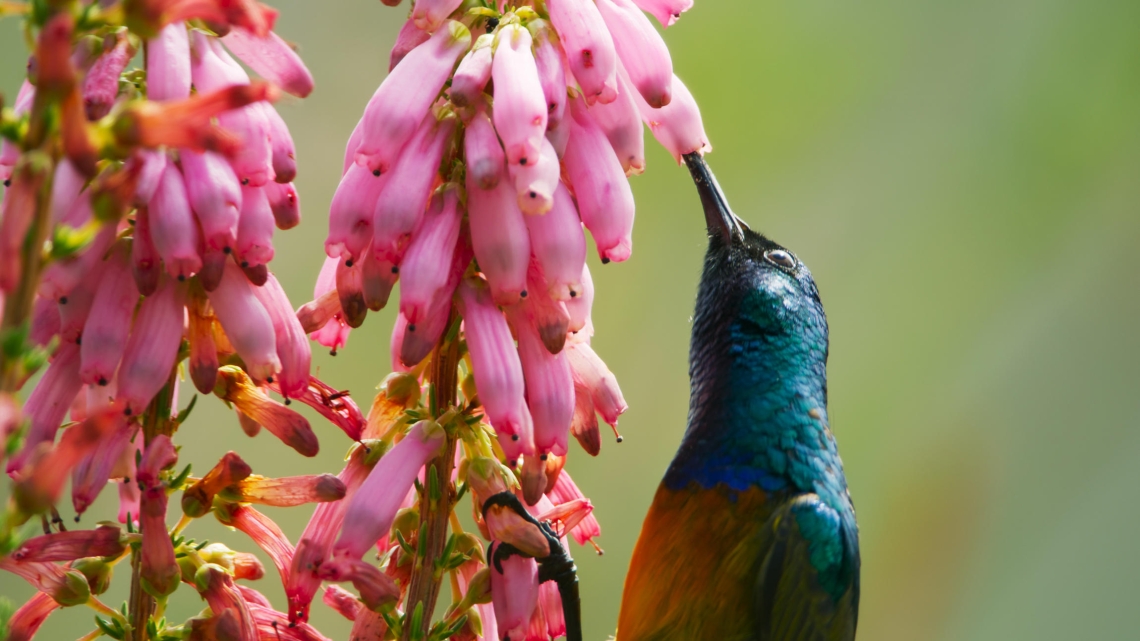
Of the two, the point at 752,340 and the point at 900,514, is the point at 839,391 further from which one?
Answer: the point at 752,340

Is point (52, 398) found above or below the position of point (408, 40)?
below

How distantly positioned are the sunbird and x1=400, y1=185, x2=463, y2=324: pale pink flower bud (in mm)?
414

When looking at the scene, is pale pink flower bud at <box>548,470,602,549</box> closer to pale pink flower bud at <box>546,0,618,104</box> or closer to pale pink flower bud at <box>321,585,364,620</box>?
pale pink flower bud at <box>321,585,364,620</box>

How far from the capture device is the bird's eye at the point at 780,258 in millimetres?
1116

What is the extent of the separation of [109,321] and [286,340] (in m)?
0.09

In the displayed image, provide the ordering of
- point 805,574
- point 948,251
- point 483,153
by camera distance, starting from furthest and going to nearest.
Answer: point 948,251, point 805,574, point 483,153

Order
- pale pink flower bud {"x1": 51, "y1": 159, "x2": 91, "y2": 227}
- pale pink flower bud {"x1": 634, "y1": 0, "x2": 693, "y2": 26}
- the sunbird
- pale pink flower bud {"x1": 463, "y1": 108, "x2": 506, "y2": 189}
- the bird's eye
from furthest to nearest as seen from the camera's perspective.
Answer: the bird's eye < the sunbird < pale pink flower bud {"x1": 634, "y1": 0, "x2": 693, "y2": 26} < pale pink flower bud {"x1": 463, "y1": 108, "x2": 506, "y2": 189} < pale pink flower bud {"x1": 51, "y1": 159, "x2": 91, "y2": 227}

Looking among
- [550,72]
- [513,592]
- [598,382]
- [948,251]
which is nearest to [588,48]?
[550,72]

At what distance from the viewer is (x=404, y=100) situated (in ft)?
1.91

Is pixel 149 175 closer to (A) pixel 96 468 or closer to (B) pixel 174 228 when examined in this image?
(B) pixel 174 228

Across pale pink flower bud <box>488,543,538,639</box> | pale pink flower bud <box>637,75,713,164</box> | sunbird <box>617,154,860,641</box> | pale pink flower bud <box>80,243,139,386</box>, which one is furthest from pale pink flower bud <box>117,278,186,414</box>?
sunbird <box>617,154,860,641</box>

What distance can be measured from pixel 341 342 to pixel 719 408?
470 millimetres

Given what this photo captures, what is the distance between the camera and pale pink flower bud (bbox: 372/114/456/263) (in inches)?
22.6

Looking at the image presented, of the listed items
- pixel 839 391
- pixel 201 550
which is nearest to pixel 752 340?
pixel 201 550
